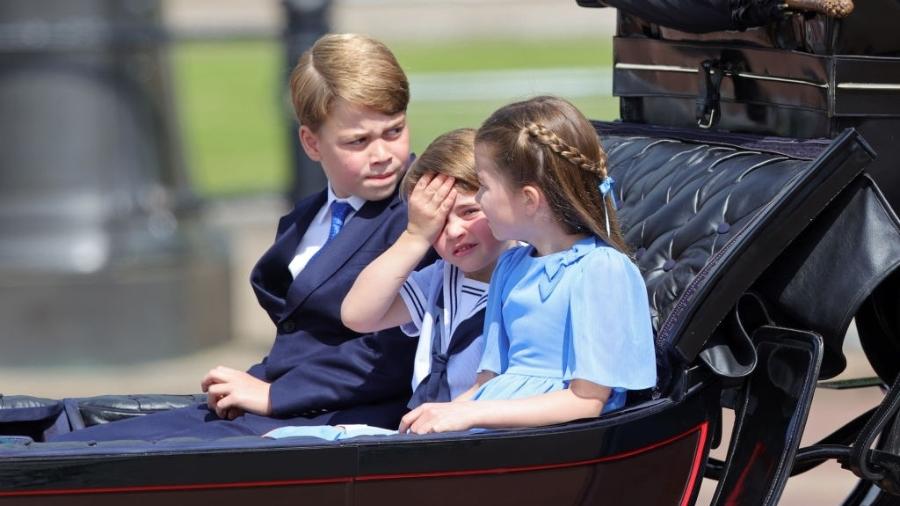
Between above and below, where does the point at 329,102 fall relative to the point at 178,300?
above

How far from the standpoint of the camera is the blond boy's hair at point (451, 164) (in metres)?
2.67

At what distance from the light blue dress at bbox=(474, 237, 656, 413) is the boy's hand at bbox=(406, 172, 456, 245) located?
0.45ft

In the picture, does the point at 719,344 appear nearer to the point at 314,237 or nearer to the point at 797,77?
the point at 797,77

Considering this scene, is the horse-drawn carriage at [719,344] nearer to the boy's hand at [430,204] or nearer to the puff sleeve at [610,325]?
the puff sleeve at [610,325]

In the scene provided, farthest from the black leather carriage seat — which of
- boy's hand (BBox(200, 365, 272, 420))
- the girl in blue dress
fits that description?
boy's hand (BBox(200, 365, 272, 420))

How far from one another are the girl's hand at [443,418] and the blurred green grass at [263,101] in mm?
4095

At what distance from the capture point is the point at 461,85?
819cm

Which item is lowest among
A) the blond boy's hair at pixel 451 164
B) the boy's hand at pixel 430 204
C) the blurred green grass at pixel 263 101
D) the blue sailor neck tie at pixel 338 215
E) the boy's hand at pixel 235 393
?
the blurred green grass at pixel 263 101

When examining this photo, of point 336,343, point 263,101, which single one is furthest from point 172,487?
point 263,101

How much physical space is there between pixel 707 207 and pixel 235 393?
37.7 inches

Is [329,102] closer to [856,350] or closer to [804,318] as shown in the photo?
[804,318]

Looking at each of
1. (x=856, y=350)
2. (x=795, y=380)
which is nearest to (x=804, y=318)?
(x=795, y=380)

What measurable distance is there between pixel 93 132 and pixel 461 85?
2.74 m

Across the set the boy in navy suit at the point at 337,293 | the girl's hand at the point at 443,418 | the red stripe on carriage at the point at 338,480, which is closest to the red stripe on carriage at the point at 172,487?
the red stripe on carriage at the point at 338,480
